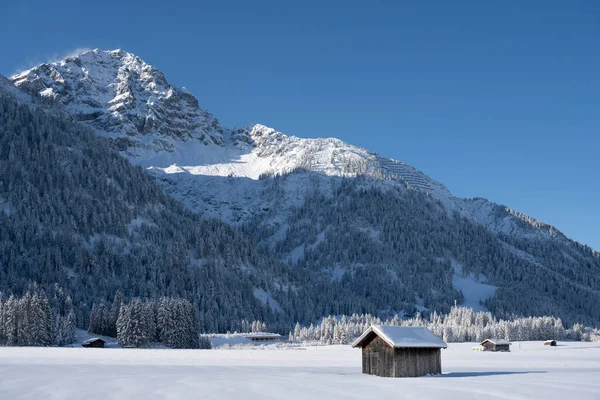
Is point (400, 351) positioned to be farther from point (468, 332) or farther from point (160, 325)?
point (468, 332)

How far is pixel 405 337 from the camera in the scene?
163 ft

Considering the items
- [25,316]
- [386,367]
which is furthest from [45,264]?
[386,367]

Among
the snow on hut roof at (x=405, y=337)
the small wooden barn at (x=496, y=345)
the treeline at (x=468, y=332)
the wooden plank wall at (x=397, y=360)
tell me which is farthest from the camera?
the treeline at (x=468, y=332)

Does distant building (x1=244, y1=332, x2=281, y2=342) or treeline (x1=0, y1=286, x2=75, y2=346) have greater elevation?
treeline (x1=0, y1=286, x2=75, y2=346)

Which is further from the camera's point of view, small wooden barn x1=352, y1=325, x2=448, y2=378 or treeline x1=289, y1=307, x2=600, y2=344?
treeline x1=289, y1=307, x2=600, y2=344

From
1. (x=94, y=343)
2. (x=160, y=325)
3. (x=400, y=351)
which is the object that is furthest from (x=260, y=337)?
(x=400, y=351)

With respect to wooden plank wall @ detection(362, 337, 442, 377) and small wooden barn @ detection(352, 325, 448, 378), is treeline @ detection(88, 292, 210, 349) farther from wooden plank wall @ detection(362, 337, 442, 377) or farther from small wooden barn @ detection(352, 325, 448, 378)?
wooden plank wall @ detection(362, 337, 442, 377)

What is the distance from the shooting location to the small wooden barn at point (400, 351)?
48.2 m

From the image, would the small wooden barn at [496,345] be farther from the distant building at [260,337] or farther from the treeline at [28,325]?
the treeline at [28,325]

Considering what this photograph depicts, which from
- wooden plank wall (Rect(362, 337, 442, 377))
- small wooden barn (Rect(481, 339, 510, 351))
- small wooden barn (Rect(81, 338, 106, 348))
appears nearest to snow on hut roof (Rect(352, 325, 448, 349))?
wooden plank wall (Rect(362, 337, 442, 377))

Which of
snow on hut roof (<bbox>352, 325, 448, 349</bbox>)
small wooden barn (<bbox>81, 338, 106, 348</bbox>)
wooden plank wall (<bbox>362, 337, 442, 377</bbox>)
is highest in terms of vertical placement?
snow on hut roof (<bbox>352, 325, 448, 349</bbox>)

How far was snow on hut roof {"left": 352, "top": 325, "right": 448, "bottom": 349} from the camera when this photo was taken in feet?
159

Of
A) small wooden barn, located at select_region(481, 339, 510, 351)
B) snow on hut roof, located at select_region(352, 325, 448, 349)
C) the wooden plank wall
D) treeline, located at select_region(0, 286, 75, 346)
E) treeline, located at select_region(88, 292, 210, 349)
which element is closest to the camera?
the wooden plank wall

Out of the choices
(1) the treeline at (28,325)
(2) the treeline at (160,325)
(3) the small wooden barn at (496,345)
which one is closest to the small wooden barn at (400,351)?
(3) the small wooden barn at (496,345)
